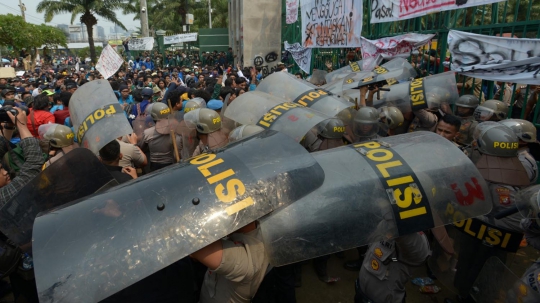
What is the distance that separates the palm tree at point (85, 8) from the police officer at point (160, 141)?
25.7 m

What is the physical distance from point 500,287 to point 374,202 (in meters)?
0.86

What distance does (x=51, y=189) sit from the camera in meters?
2.05

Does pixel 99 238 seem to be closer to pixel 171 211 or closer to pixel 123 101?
pixel 171 211

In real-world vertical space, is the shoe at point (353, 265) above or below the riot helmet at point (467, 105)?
below

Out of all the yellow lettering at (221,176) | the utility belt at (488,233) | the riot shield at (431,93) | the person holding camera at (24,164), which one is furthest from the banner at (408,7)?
the person holding camera at (24,164)

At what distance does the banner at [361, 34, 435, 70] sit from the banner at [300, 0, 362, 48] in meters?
0.69

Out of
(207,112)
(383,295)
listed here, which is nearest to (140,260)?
(383,295)

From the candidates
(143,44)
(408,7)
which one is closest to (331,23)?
(408,7)

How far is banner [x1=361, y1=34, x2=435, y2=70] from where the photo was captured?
667 cm

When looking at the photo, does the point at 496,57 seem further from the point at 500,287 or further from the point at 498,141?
the point at 500,287

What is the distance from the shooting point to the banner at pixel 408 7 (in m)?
5.24

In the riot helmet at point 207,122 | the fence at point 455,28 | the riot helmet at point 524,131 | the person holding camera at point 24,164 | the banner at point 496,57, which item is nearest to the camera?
the person holding camera at point 24,164

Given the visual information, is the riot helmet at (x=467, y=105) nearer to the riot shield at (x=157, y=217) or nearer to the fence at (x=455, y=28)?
the fence at (x=455, y=28)

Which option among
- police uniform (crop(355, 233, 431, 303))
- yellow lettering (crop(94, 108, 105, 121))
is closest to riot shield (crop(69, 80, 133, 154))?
yellow lettering (crop(94, 108, 105, 121))
